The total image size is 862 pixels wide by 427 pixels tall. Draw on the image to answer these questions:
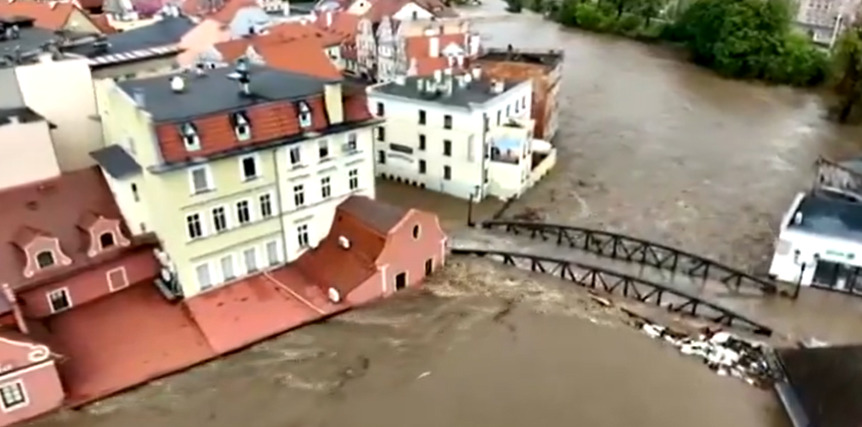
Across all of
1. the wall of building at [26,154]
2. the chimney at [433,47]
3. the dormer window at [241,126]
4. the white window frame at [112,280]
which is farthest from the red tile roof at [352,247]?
the chimney at [433,47]

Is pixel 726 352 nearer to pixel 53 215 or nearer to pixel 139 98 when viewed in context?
pixel 139 98

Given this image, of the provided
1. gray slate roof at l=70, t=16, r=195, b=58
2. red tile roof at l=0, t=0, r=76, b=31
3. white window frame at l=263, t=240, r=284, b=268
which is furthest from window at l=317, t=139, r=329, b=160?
red tile roof at l=0, t=0, r=76, b=31

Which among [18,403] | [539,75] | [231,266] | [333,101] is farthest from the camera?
[539,75]

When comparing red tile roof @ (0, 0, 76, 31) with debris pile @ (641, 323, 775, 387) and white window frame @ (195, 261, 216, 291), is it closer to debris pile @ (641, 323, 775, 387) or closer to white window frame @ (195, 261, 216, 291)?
white window frame @ (195, 261, 216, 291)

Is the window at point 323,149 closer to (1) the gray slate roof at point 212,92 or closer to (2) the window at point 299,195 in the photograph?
(2) the window at point 299,195

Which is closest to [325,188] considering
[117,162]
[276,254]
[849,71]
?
[276,254]

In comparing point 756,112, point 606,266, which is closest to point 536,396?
point 606,266
